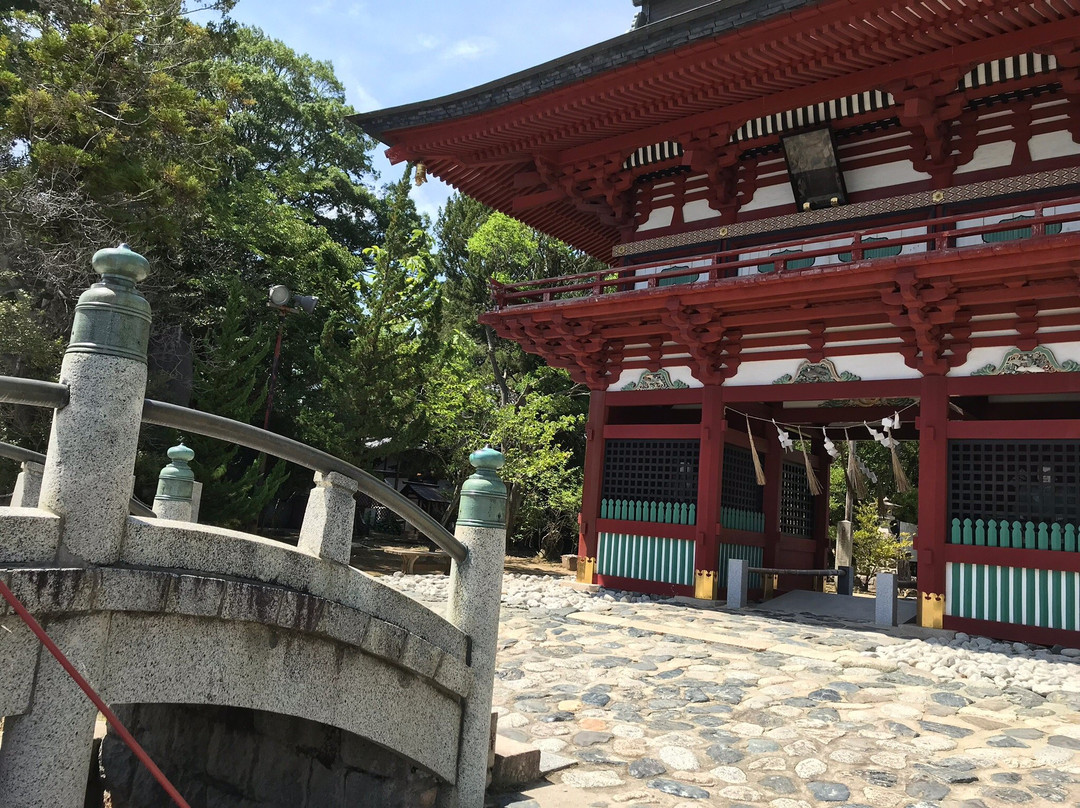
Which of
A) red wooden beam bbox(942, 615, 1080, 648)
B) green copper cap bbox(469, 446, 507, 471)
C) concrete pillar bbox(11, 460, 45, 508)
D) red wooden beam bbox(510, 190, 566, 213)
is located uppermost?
red wooden beam bbox(510, 190, 566, 213)

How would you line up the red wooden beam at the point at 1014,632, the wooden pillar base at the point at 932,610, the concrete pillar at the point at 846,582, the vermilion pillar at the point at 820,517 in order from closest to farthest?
the red wooden beam at the point at 1014,632 < the wooden pillar base at the point at 932,610 < the concrete pillar at the point at 846,582 < the vermilion pillar at the point at 820,517

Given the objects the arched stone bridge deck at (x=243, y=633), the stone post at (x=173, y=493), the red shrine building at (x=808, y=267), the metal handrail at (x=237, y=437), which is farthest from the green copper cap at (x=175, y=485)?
the red shrine building at (x=808, y=267)

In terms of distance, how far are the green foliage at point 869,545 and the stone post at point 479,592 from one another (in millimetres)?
19505

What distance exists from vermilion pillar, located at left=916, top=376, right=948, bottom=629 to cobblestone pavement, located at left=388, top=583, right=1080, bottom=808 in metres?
1.06

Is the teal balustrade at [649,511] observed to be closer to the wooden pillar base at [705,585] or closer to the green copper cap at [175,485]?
the wooden pillar base at [705,585]

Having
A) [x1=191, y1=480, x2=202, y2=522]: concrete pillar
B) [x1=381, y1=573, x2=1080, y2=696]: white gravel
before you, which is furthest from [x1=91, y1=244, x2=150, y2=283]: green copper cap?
[x1=381, y1=573, x2=1080, y2=696]: white gravel

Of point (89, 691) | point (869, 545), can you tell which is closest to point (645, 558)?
point (89, 691)

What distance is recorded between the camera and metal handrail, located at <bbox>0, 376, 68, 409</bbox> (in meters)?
2.96

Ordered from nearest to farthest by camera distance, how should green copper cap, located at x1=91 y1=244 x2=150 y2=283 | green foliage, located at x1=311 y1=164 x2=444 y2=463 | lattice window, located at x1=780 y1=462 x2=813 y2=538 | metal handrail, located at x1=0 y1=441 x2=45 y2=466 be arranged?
green copper cap, located at x1=91 y1=244 x2=150 y2=283
metal handrail, located at x1=0 y1=441 x2=45 y2=466
lattice window, located at x1=780 y1=462 x2=813 y2=538
green foliage, located at x1=311 y1=164 x2=444 y2=463

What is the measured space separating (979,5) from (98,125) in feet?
46.1

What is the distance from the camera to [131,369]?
313 centimetres

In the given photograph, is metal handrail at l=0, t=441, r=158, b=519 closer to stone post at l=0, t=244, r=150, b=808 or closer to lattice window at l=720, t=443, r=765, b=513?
stone post at l=0, t=244, r=150, b=808

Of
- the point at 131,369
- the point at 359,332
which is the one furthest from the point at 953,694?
the point at 359,332

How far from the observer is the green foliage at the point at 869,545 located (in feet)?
71.3
